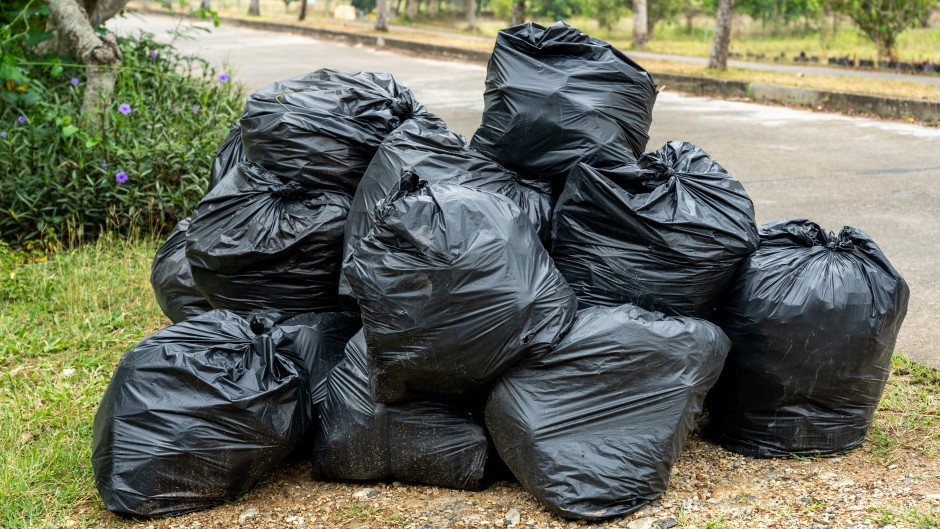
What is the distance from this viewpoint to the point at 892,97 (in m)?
9.38

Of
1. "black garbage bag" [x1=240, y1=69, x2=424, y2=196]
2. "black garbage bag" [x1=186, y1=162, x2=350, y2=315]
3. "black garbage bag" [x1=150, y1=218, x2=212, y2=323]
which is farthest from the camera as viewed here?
"black garbage bag" [x1=150, y1=218, x2=212, y2=323]

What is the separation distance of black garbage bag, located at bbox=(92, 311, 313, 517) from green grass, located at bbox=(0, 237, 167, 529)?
0.69 ft

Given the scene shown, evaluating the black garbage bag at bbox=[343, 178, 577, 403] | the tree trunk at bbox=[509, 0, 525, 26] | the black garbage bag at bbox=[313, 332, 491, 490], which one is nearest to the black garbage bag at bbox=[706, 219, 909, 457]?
the black garbage bag at bbox=[343, 178, 577, 403]

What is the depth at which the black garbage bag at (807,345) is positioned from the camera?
8.58 feet

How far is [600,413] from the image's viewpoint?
2391mm

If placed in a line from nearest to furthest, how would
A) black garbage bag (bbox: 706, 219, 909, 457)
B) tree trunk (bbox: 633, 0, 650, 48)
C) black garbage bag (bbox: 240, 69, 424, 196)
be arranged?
black garbage bag (bbox: 706, 219, 909, 457) → black garbage bag (bbox: 240, 69, 424, 196) → tree trunk (bbox: 633, 0, 650, 48)

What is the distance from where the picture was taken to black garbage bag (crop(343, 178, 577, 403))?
235cm

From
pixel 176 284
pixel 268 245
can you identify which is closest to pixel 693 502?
pixel 268 245

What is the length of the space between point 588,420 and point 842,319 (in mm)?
808

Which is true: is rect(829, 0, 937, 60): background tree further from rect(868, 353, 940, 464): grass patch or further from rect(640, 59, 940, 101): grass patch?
rect(868, 353, 940, 464): grass patch

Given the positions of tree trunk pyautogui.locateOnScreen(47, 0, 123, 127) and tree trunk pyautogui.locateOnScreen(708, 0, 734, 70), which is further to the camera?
tree trunk pyautogui.locateOnScreen(708, 0, 734, 70)

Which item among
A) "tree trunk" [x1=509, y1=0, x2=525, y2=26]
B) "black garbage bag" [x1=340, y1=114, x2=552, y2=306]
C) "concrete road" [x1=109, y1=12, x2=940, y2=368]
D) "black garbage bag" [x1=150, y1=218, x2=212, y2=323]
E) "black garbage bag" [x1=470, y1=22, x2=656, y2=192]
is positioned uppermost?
"tree trunk" [x1=509, y1=0, x2=525, y2=26]

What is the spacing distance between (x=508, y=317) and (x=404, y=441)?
49cm

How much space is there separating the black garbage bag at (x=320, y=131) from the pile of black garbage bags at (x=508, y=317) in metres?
0.01
